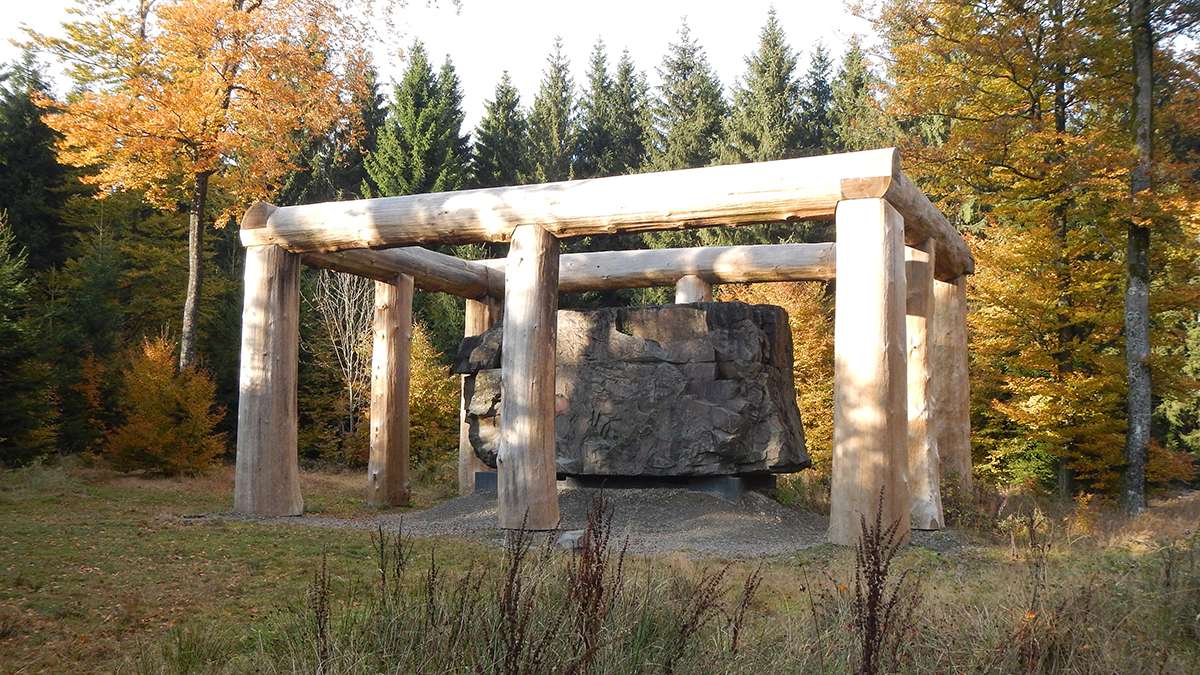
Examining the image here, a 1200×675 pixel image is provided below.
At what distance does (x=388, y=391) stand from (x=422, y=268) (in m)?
1.72

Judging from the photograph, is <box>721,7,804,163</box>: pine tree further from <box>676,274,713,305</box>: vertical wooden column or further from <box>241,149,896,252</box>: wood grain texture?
<box>241,149,896,252</box>: wood grain texture

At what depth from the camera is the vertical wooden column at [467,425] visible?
13.3 metres

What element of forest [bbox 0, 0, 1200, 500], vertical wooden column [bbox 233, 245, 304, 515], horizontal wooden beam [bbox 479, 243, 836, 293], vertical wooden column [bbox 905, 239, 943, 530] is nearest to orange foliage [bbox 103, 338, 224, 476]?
forest [bbox 0, 0, 1200, 500]

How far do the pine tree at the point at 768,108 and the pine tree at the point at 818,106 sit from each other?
447 millimetres

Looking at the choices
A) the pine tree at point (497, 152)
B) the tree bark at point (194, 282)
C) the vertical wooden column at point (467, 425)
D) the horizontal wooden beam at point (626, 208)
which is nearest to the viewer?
the horizontal wooden beam at point (626, 208)

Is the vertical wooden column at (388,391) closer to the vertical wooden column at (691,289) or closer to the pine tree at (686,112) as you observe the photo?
the vertical wooden column at (691,289)

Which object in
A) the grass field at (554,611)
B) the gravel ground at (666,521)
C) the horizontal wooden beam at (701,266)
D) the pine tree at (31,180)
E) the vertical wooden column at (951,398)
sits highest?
the pine tree at (31,180)

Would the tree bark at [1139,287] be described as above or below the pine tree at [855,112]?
below

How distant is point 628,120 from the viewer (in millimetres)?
30547

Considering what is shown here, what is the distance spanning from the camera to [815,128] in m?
27.9

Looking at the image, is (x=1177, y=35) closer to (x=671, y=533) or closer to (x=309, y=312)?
(x=671, y=533)

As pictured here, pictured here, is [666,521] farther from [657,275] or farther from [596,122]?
[596,122]

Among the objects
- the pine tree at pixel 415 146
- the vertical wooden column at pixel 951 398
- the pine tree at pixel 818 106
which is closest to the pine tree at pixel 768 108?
the pine tree at pixel 818 106

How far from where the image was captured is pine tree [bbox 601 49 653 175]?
29.8m
